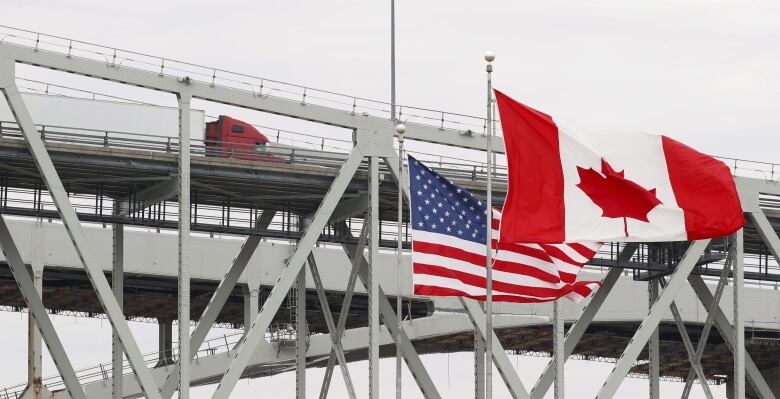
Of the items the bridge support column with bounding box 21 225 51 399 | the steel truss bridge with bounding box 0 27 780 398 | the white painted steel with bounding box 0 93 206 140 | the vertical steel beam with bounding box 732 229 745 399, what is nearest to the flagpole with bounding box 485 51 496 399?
the steel truss bridge with bounding box 0 27 780 398

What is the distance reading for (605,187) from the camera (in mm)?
46062

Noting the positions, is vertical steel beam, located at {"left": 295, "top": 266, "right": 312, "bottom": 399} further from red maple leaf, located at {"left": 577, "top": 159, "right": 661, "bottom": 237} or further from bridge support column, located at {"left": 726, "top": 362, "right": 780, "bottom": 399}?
bridge support column, located at {"left": 726, "top": 362, "right": 780, "bottom": 399}

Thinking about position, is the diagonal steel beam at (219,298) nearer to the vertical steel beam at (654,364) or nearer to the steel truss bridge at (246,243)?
the steel truss bridge at (246,243)

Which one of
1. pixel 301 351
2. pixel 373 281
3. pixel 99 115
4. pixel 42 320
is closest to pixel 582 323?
pixel 301 351

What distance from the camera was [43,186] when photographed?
5906 centimetres

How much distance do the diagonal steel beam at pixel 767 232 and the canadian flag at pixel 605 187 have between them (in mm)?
16901

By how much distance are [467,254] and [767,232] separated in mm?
22243

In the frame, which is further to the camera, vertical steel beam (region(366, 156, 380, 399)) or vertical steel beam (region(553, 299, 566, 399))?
vertical steel beam (region(553, 299, 566, 399))

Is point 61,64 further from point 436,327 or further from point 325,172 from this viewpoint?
point 436,327

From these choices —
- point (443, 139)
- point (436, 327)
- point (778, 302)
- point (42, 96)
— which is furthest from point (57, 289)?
point (778, 302)

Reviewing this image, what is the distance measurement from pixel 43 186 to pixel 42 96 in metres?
3.37

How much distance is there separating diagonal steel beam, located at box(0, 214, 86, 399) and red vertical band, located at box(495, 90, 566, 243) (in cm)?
1756

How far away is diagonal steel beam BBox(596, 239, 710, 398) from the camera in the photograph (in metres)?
61.1

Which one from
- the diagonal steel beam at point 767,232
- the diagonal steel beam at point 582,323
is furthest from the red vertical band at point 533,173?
the diagonal steel beam at point 767,232
